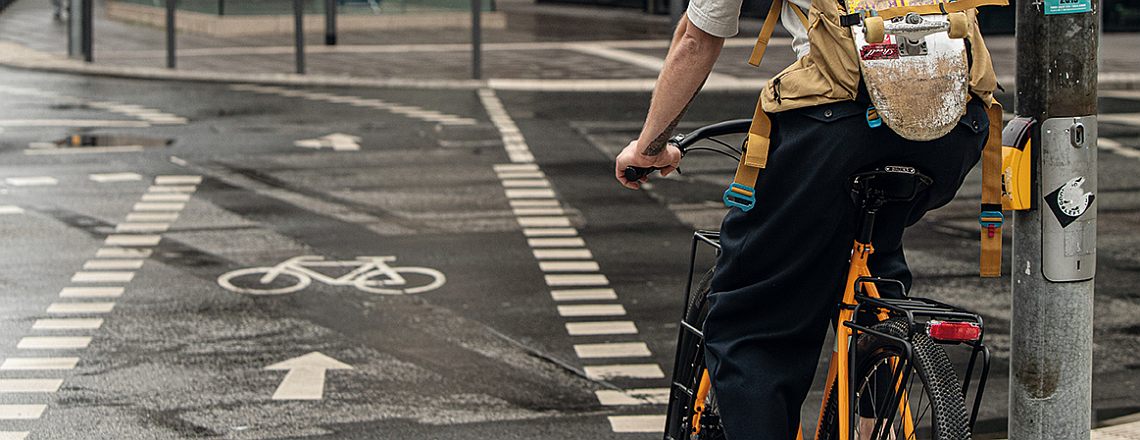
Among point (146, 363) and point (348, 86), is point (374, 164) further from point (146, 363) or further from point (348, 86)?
point (348, 86)

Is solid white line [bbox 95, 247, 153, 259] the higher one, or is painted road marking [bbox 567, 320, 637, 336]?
solid white line [bbox 95, 247, 153, 259]

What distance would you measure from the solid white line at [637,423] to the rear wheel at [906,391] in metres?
1.92

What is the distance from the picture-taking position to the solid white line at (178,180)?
11.2 meters

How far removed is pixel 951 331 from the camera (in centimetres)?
301

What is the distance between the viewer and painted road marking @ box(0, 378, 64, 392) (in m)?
5.92

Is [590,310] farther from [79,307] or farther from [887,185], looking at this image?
[887,185]

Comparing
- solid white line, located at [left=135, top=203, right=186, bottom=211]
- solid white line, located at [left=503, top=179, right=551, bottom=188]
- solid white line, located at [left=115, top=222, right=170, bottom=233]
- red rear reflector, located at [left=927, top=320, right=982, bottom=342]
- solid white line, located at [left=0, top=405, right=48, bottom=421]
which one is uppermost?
red rear reflector, located at [left=927, top=320, right=982, bottom=342]

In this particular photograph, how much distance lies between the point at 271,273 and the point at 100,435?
2.80 meters

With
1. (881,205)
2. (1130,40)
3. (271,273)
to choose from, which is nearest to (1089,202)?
(881,205)

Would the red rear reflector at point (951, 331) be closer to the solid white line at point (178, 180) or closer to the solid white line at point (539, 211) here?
the solid white line at point (539, 211)

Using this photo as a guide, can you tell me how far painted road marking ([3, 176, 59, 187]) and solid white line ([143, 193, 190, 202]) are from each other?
38.6 inches

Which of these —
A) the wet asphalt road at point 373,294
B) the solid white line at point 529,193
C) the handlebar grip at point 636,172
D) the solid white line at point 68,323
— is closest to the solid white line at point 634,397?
the wet asphalt road at point 373,294

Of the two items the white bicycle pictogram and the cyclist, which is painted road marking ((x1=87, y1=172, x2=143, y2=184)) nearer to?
the white bicycle pictogram

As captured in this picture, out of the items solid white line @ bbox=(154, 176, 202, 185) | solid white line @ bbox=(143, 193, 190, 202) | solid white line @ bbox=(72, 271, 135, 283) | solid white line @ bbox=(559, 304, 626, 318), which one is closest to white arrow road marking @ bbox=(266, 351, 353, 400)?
solid white line @ bbox=(559, 304, 626, 318)
